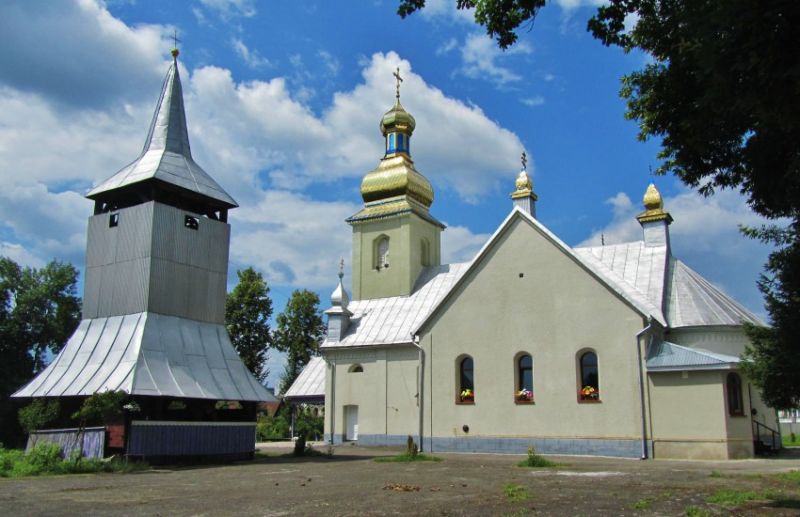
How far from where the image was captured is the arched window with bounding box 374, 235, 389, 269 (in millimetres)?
40781

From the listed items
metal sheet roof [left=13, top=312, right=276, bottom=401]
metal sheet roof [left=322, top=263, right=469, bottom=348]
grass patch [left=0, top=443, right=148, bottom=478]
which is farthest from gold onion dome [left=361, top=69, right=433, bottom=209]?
grass patch [left=0, top=443, right=148, bottom=478]

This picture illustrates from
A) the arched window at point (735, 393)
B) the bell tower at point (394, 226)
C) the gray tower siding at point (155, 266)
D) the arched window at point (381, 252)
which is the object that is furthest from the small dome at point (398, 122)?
the arched window at point (735, 393)

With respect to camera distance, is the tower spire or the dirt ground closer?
the dirt ground

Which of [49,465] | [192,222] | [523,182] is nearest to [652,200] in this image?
[523,182]

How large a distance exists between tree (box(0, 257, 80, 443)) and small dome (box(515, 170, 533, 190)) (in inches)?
1155

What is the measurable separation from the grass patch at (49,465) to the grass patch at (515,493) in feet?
39.6

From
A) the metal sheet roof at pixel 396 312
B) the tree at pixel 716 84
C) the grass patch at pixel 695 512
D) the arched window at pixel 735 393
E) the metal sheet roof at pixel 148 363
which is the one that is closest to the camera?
the tree at pixel 716 84

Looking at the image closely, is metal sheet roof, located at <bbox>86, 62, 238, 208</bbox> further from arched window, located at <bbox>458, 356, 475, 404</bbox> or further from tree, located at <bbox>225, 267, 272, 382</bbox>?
tree, located at <bbox>225, 267, 272, 382</bbox>

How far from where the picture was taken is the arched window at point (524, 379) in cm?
2770

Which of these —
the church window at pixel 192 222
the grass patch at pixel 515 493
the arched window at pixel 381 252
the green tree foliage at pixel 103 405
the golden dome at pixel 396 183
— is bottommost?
the grass patch at pixel 515 493

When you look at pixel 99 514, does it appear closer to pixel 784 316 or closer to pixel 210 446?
pixel 210 446

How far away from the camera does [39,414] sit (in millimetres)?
23266

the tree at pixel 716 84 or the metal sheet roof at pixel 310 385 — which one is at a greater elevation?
the tree at pixel 716 84

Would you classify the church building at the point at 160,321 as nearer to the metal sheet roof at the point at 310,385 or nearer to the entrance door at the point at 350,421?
the entrance door at the point at 350,421
